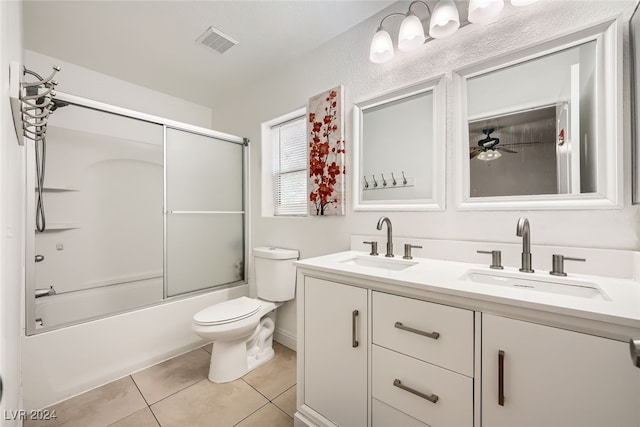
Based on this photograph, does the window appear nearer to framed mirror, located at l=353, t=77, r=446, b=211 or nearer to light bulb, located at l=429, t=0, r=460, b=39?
framed mirror, located at l=353, t=77, r=446, b=211

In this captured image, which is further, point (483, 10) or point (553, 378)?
point (483, 10)

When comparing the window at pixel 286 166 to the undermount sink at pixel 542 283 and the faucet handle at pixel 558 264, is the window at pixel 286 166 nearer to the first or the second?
the undermount sink at pixel 542 283

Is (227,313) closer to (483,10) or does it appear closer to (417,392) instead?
(417,392)

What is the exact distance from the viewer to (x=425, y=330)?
0.96m

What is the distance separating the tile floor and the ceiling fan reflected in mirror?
5.67 ft

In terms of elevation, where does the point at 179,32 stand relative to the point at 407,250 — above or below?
above

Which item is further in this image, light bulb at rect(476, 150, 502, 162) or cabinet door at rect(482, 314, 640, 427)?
light bulb at rect(476, 150, 502, 162)

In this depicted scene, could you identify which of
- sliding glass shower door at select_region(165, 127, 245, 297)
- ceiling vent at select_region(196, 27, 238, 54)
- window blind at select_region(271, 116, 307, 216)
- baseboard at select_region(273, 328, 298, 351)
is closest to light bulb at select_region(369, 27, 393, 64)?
window blind at select_region(271, 116, 307, 216)

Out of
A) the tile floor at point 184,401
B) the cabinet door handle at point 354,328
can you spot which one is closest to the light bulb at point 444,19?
the cabinet door handle at point 354,328

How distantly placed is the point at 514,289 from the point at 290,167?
1.87 m

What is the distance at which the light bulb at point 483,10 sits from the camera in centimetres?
120

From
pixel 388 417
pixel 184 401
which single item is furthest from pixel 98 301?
pixel 388 417

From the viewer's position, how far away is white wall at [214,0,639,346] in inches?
41.9

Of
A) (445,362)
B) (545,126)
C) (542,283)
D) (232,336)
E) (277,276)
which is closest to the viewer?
(445,362)
